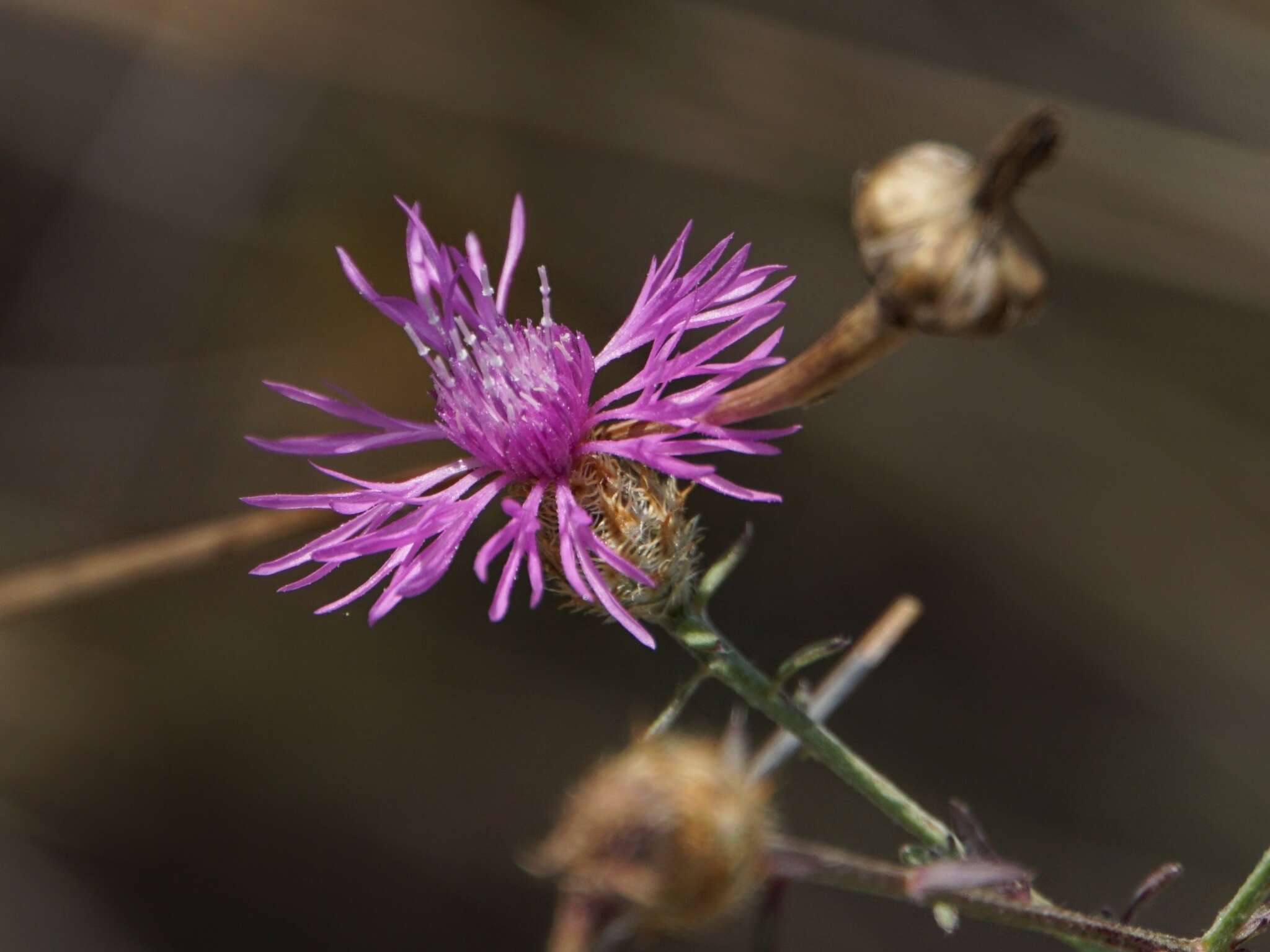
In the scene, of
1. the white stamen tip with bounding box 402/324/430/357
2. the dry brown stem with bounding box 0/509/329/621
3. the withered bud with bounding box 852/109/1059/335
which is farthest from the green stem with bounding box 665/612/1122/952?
the dry brown stem with bounding box 0/509/329/621

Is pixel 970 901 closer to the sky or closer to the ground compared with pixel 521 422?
closer to the ground

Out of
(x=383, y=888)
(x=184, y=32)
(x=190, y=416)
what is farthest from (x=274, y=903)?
(x=184, y=32)

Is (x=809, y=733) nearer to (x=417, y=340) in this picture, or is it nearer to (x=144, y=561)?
(x=417, y=340)

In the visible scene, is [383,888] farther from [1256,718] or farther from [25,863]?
[1256,718]

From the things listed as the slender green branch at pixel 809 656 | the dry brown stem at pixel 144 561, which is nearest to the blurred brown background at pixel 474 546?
the dry brown stem at pixel 144 561

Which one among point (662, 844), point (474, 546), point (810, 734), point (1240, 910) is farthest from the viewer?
point (474, 546)

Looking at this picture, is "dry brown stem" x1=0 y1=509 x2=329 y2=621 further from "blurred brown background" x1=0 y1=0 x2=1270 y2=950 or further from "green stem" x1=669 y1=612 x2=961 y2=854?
"blurred brown background" x1=0 y1=0 x2=1270 y2=950

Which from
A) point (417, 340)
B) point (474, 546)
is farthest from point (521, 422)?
point (474, 546)
